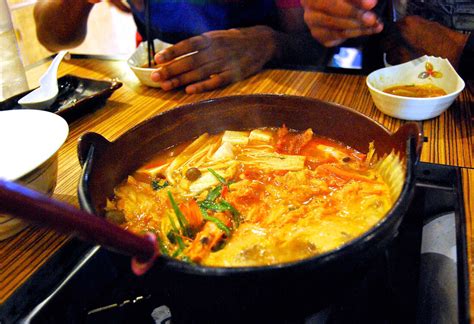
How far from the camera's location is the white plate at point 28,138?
1.25 m

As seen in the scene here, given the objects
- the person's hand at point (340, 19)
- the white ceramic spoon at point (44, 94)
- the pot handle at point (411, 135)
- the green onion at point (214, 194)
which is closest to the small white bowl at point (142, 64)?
the white ceramic spoon at point (44, 94)

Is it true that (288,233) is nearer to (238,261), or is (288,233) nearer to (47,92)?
(238,261)

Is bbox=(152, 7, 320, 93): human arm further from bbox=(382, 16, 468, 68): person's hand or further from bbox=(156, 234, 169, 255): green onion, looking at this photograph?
bbox=(156, 234, 169, 255): green onion

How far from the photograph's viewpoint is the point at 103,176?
4.55 feet

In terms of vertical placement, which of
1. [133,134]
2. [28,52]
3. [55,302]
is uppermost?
[133,134]

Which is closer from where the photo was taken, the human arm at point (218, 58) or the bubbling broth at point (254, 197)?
the bubbling broth at point (254, 197)

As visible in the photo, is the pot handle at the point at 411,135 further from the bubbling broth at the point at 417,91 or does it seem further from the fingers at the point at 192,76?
the fingers at the point at 192,76

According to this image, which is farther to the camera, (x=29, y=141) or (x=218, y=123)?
(x=218, y=123)

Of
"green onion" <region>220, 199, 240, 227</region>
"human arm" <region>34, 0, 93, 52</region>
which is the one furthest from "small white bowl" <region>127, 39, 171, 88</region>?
"green onion" <region>220, 199, 240, 227</region>

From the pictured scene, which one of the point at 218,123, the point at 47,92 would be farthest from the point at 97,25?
the point at 218,123

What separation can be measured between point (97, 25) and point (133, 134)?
19.3 ft

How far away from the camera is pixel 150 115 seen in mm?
2168

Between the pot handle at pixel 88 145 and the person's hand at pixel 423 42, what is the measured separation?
5.78 ft

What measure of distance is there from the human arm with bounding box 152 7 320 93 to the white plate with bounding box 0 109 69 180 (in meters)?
1.00
